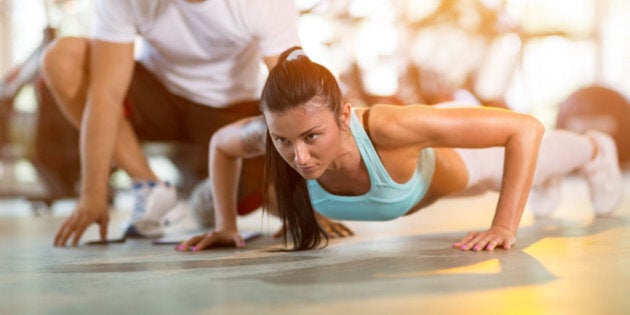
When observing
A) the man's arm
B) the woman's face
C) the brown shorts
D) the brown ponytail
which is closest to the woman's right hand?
the brown ponytail

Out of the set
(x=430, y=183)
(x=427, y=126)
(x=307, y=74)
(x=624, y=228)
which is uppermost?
(x=307, y=74)

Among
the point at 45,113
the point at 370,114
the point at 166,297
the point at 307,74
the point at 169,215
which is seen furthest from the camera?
the point at 45,113

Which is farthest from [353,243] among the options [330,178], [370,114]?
[370,114]

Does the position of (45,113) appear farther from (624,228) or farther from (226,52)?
(624,228)

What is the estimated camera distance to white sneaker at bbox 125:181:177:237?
7.81ft

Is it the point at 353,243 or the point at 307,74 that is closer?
the point at 307,74

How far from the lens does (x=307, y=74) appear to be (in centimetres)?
169

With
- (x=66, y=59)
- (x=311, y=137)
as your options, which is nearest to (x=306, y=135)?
(x=311, y=137)

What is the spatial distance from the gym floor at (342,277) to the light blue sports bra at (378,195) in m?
0.08

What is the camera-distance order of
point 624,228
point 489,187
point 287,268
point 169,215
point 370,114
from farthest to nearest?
point 169,215 → point 489,187 → point 624,228 → point 370,114 → point 287,268

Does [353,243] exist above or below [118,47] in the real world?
below

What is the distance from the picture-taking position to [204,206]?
9.20 feet

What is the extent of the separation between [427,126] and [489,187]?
67 cm

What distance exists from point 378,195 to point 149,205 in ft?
2.48
